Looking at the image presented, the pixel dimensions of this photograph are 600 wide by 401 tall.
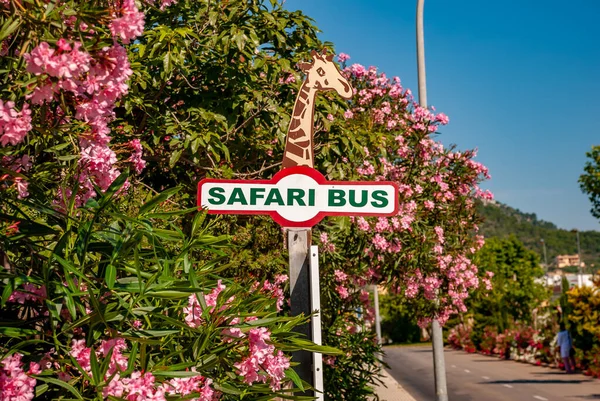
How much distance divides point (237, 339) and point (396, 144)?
28.6 feet

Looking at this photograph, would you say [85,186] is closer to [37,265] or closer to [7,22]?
[37,265]

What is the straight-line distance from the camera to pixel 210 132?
7.16 meters

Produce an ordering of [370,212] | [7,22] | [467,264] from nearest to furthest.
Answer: [7,22], [370,212], [467,264]

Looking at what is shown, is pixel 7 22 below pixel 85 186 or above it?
above

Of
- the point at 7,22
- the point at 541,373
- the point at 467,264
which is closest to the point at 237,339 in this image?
the point at 7,22

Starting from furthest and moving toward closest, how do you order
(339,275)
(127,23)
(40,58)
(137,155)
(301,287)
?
1. (339,275)
2. (137,155)
3. (301,287)
4. (127,23)
5. (40,58)

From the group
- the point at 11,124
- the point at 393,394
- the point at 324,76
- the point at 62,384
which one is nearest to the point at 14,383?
the point at 62,384

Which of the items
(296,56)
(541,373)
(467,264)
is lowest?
(541,373)

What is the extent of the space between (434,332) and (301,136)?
837cm

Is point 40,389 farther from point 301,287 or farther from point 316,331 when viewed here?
point 301,287

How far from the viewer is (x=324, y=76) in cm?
550

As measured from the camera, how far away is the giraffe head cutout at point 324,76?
547 cm

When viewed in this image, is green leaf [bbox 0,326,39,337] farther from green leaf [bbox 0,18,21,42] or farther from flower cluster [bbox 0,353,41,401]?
green leaf [bbox 0,18,21,42]

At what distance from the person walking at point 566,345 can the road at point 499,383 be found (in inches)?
16.4
